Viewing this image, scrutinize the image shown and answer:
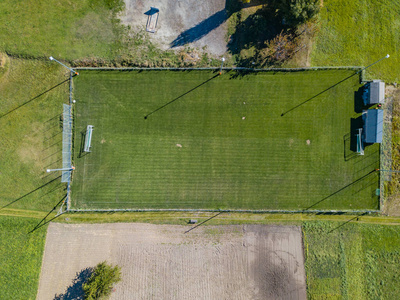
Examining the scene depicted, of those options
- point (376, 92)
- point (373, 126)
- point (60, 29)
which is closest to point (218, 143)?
point (373, 126)

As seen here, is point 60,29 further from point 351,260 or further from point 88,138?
point 351,260

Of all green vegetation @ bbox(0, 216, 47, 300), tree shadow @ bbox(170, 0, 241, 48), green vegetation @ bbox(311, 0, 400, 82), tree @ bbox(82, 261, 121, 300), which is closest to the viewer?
tree @ bbox(82, 261, 121, 300)

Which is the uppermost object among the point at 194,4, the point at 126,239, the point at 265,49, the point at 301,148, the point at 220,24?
the point at 194,4

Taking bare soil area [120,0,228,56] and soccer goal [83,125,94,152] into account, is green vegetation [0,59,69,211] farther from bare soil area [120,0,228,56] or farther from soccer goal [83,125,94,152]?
bare soil area [120,0,228,56]

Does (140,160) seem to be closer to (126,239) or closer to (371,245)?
(126,239)

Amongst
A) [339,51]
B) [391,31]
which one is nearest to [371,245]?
[339,51]

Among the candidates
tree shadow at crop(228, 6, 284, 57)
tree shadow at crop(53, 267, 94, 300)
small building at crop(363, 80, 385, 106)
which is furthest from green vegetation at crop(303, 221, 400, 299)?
tree shadow at crop(53, 267, 94, 300)

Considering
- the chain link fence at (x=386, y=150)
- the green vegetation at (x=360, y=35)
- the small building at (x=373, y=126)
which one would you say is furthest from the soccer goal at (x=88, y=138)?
the chain link fence at (x=386, y=150)
